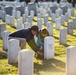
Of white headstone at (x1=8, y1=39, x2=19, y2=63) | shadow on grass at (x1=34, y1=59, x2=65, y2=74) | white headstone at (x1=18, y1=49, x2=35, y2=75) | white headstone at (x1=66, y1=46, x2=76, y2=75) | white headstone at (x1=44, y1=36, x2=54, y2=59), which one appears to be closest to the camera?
white headstone at (x1=18, y1=49, x2=35, y2=75)

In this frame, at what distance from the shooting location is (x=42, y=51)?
960 centimetres

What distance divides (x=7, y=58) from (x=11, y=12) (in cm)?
1328

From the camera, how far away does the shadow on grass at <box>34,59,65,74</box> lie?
830 centimetres

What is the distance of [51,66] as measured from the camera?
28.7 ft

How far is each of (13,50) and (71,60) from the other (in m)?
2.11

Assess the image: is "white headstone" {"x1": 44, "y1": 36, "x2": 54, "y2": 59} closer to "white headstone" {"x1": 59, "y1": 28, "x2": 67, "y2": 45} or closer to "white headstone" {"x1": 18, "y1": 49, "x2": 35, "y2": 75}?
"white headstone" {"x1": 18, "y1": 49, "x2": 35, "y2": 75}

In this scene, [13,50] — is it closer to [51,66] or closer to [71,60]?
[51,66]

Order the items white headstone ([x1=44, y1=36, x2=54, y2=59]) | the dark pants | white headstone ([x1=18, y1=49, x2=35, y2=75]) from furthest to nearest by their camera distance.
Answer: white headstone ([x1=44, y1=36, x2=54, y2=59]) < the dark pants < white headstone ([x1=18, y1=49, x2=35, y2=75])

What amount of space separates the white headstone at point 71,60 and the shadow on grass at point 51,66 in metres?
0.82

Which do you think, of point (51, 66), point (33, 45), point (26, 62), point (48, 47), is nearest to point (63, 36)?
point (48, 47)

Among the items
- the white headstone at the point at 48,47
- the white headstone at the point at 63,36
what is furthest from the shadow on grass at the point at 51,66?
the white headstone at the point at 63,36

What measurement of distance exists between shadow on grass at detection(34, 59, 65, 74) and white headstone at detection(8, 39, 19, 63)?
685mm

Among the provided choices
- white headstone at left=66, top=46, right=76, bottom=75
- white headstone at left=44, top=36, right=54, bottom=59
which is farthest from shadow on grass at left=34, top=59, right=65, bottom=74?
white headstone at left=66, top=46, right=76, bottom=75

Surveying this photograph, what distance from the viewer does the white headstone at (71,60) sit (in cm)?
733
